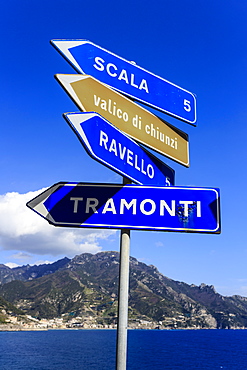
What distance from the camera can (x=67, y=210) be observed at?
3.60 metres

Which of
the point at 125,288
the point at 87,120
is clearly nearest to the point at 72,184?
the point at 87,120

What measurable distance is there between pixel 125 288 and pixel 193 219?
1049 millimetres

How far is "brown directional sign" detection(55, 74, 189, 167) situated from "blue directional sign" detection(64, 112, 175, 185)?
0.20 meters

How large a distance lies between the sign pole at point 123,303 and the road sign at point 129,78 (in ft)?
6.30

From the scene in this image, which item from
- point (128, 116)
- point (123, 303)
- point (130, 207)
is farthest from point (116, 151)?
point (123, 303)

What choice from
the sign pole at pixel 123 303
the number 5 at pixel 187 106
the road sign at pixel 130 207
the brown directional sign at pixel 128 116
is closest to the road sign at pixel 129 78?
the number 5 at pixel 187 106

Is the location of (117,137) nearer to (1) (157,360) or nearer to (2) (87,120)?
(2) (87,120)

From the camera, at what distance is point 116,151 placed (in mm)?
3348

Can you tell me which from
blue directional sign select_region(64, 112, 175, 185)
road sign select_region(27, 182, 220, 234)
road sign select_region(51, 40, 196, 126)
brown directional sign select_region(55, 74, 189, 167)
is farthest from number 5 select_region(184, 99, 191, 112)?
road sign select_region(27, 182, 220, 234)

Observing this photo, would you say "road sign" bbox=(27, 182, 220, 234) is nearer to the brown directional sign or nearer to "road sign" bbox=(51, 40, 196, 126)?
the brown directional sign

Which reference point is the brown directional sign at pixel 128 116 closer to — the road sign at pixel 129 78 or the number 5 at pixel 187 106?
the road sign at pixel 129 78

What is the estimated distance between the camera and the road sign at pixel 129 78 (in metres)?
3.89

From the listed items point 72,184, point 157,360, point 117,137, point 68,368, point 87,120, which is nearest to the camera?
point 87,120

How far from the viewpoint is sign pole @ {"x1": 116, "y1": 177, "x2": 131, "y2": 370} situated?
2.94m
